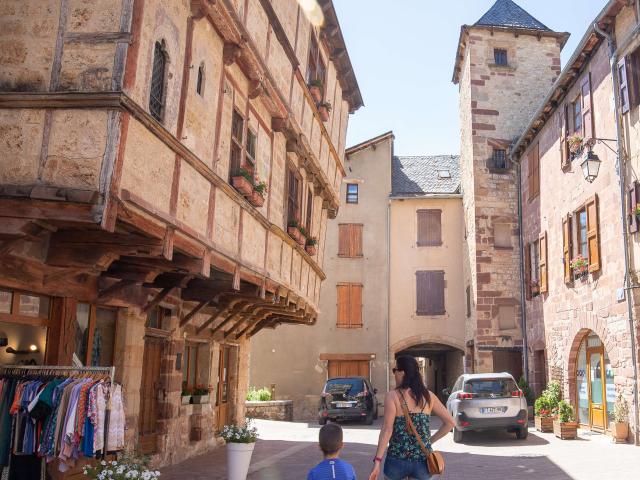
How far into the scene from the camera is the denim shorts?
5.09m

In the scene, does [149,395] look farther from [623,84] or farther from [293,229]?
[623,84]

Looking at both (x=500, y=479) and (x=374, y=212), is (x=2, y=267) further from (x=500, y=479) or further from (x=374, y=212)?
(x=374, y=212)

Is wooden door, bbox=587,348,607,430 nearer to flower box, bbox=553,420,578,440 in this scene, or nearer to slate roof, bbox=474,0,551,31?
flower box, bbox=553,420,578,440

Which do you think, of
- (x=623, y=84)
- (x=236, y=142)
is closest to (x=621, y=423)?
(x=623, y=84)

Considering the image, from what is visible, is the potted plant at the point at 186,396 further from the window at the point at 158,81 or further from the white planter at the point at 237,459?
the window at the point at 158,81

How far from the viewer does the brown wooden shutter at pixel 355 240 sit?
2866 cm

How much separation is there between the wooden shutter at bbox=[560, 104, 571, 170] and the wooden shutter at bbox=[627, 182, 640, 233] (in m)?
4.01

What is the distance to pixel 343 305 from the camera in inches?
1110

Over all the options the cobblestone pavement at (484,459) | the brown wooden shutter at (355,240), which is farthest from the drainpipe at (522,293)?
the brown wooden shutter at (355,240)

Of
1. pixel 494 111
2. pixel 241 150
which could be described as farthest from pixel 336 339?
pixel 241 150

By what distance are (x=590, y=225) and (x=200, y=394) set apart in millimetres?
9573

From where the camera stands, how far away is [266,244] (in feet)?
36.9

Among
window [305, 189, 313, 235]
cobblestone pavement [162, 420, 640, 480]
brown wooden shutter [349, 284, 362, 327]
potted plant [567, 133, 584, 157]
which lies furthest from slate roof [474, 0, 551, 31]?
cobblestone pavement [162, 420, 640, 480]

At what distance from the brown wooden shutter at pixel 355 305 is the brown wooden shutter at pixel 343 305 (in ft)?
0.41
